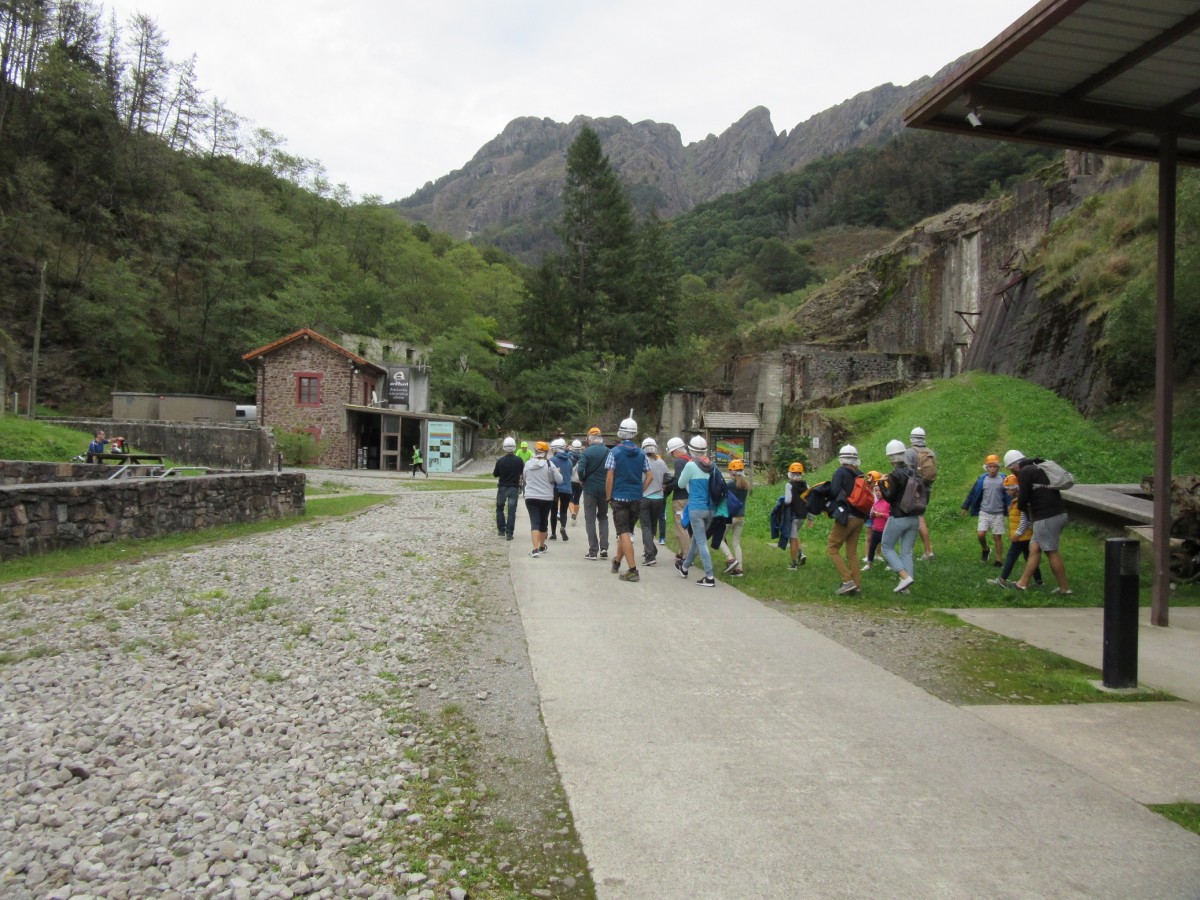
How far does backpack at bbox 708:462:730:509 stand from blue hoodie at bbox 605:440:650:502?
97cm

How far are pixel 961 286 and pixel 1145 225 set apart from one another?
13.1 meters

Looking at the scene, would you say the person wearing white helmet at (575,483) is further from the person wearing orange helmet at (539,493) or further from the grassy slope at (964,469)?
the grassy slope at (964,469)

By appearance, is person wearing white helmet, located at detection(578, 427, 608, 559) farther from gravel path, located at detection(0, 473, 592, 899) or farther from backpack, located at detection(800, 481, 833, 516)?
backpack, located at detection(800, 481, 833, 516)

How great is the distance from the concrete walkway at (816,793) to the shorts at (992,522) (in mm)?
5784

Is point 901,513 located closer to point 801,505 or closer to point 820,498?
point 820,498

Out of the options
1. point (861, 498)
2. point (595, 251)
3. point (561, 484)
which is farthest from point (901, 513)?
point (595, 251)

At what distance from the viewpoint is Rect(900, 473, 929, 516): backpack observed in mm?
9172

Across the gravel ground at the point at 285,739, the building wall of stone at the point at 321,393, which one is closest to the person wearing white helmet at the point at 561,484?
the gravel ground at the point at 285,739

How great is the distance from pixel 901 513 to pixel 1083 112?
4.35 meters

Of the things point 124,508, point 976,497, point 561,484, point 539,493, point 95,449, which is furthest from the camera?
point 95,449

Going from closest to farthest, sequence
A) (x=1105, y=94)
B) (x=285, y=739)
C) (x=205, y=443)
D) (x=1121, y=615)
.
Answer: (x=285, y=739) → (x=1121, y=615) → (x=1105, y=94) → (x=205, y=443)

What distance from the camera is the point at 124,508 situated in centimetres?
1283

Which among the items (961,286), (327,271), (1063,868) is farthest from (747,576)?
(327,271)

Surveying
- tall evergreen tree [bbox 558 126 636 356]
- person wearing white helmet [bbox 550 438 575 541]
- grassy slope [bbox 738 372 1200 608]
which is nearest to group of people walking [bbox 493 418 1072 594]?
grassy slope [bbox 738 372 1200 608]
